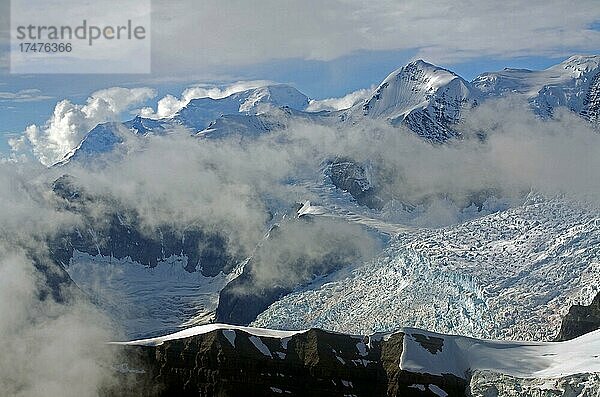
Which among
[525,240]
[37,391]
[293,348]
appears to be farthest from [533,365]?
[37,391]

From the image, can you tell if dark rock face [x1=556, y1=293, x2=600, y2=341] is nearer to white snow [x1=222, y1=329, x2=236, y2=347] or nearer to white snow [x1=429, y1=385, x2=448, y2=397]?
white snow [x1=429, y1=385, x2=448, y2=397]

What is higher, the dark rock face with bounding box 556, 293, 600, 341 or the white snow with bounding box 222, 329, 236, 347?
the white snow with bounding box 222, 329, 236, 347

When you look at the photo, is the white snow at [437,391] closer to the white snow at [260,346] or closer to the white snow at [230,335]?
the white snow at [260,346]

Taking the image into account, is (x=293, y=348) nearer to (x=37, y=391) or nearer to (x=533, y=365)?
(x=533, y=365)

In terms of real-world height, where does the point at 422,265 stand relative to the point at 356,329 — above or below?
above

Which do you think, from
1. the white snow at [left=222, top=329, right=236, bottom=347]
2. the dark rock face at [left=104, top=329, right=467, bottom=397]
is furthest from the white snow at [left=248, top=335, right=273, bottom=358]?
the white snow at [left=222, top=329, right=236, bottom=347]

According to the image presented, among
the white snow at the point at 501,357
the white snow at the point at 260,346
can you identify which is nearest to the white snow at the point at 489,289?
the white snow at the point at 501,357

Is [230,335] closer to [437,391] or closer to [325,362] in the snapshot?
Answer: [325,362]
